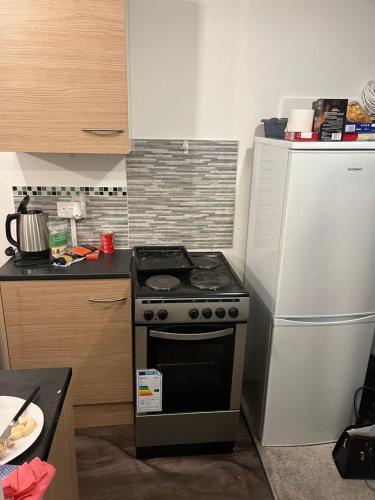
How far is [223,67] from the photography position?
7.00 ft

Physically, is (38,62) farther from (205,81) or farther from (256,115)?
(256,115)

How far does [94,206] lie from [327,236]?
4.22 feet

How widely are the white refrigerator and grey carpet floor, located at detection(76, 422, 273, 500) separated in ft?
0.71

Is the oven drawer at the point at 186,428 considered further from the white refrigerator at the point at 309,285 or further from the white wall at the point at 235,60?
the white wall at the point at 235,60

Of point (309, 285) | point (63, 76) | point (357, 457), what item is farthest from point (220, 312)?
point (63, 76)

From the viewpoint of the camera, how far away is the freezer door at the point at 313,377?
76.4 inches

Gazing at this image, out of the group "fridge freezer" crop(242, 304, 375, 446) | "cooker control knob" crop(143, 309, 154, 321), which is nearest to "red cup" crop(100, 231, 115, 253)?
"cooker control knob" crop(143, 309, 154, 321)

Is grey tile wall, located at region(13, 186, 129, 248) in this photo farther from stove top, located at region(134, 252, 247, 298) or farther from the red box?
the red box

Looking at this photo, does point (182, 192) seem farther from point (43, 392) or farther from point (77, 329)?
point (43, 392)

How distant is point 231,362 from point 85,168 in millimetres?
1315

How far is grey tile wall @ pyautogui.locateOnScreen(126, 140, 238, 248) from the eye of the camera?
7.30 feet

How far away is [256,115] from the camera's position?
2223mm

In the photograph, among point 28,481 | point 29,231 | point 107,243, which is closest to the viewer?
point 28,481

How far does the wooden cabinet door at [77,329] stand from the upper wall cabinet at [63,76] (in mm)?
678
